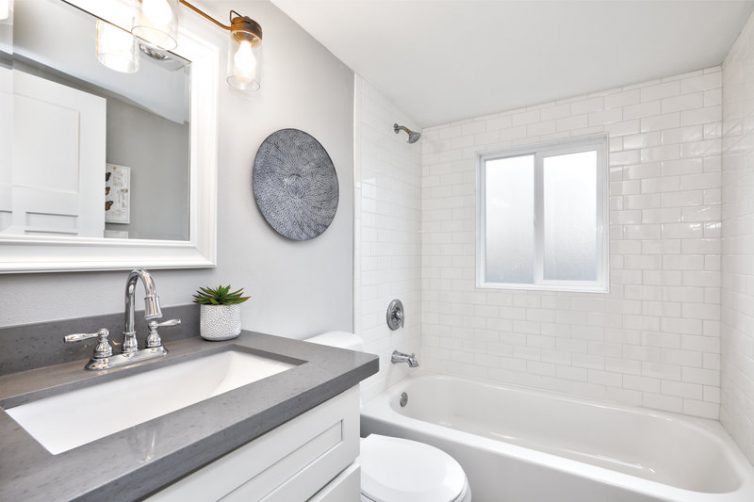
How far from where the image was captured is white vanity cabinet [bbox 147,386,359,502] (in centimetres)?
60

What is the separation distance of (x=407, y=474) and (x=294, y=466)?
0.76 metres

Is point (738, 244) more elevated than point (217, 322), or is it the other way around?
point (738, 244)

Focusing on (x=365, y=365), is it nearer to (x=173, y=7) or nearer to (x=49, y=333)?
(x=49, y=333)

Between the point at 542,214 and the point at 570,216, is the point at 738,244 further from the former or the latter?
the point at 542,214

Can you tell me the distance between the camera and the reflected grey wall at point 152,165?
1029 mm

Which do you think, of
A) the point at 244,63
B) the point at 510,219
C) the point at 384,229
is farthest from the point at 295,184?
the point at 510,219

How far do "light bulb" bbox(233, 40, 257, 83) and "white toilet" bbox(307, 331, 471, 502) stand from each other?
1504 millimetres

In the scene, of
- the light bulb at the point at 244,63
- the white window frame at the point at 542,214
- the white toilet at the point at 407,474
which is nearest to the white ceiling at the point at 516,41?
the white window frame at the point at 542,214

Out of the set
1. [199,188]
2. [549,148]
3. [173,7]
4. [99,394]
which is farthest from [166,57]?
[549,148]

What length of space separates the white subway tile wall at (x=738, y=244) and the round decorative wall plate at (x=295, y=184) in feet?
6.24

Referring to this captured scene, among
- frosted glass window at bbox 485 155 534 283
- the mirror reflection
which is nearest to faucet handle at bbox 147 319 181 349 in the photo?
the mirror reflection

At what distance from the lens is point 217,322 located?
3.79 feet

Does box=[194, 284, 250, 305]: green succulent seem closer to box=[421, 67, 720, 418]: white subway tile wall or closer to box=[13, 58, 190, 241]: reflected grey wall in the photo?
box=[13, 58, 190, 241]: reflected grey wall

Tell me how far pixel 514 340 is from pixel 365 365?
6.13 ft
